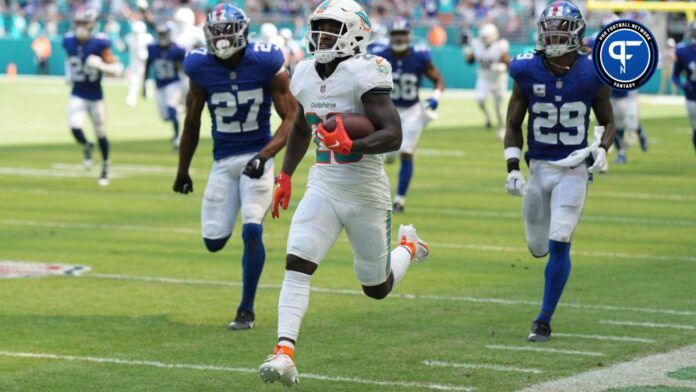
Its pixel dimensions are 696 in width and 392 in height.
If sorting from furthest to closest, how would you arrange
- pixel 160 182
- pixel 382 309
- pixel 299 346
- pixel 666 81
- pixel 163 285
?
pixel 666 81 < pixel 160 182 < pixel 163 285 < pixel 382 309 < pixel 299 346

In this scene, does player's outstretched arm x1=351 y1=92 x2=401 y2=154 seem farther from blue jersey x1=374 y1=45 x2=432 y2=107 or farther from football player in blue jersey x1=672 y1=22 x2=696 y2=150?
football player in blue jersey x1=672 y1=22 x2=696 y2=150

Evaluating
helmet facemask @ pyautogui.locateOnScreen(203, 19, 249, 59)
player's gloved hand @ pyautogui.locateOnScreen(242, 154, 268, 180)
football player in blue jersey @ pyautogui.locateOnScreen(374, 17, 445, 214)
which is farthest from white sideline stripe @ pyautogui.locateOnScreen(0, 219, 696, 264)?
player's gloved hand @ pyautogui.locateOnScreen(242, 154, 268, 180)

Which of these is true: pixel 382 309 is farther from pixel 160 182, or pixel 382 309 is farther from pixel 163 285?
pixel 160 182

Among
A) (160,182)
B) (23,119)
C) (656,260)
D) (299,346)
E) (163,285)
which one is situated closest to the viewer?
(299,346)

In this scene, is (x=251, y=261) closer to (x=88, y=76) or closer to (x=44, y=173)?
(x=88, y=76)

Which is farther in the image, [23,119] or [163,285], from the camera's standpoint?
[23,119]

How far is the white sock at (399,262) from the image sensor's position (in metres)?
7.08

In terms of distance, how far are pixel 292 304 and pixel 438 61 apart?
3323 centimetres

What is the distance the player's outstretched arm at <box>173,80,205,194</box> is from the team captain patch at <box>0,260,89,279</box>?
6.60 feet

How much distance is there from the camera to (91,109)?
16.4 m

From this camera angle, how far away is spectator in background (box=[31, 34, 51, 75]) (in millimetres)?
43656

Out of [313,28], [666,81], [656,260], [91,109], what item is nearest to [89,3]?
[666,81]

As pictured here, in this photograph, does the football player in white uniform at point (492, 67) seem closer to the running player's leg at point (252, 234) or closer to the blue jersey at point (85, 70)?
the blue jersey at point (85, 70)

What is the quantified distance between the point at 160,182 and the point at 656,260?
24.0ft
